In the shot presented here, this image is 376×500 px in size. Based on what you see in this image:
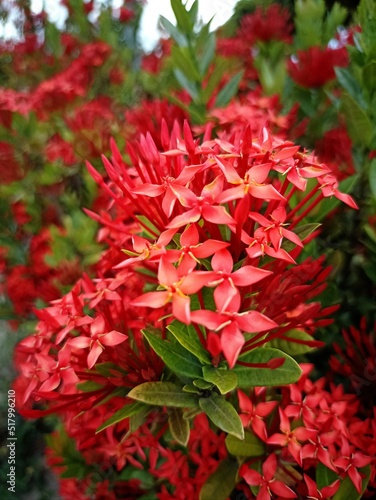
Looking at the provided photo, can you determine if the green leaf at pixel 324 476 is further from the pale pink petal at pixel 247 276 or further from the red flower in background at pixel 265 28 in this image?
the red flower in background at pixel 265 28

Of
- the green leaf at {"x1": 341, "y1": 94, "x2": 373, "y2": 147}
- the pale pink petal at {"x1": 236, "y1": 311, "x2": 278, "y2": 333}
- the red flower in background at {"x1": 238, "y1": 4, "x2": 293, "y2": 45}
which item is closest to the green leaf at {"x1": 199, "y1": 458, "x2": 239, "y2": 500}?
the pale pink petal at {"x1": 236, "y1": 311, "x2": 278, "y2": 333}

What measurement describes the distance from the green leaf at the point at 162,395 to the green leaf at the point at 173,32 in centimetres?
68

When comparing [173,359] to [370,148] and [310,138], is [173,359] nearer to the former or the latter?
[370,148]

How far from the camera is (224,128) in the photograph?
86cm

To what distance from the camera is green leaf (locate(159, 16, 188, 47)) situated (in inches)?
34.4

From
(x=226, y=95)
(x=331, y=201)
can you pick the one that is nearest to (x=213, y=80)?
(x=226, y=95)

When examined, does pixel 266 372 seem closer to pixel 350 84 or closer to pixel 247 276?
pixel 247 276

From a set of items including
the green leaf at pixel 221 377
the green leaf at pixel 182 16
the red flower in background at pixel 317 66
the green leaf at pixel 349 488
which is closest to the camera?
the green leaf at pixel 221 377

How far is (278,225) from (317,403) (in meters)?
0.29

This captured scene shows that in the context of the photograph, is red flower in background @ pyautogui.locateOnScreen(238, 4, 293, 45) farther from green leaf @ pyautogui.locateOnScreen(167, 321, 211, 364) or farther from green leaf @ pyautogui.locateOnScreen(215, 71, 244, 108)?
green leaf @ pyautogui.locateOnScreen(167, 321, 211, 364)

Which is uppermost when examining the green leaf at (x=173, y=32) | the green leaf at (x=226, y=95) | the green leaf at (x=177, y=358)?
the green leaf at (x=173, y=32)

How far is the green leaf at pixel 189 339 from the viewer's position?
0.47 metres

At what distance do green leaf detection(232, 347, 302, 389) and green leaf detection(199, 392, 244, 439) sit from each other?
3 centimetres

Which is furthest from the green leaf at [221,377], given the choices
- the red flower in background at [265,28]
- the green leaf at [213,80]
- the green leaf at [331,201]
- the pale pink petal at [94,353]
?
the red flower in background at [265,28]
